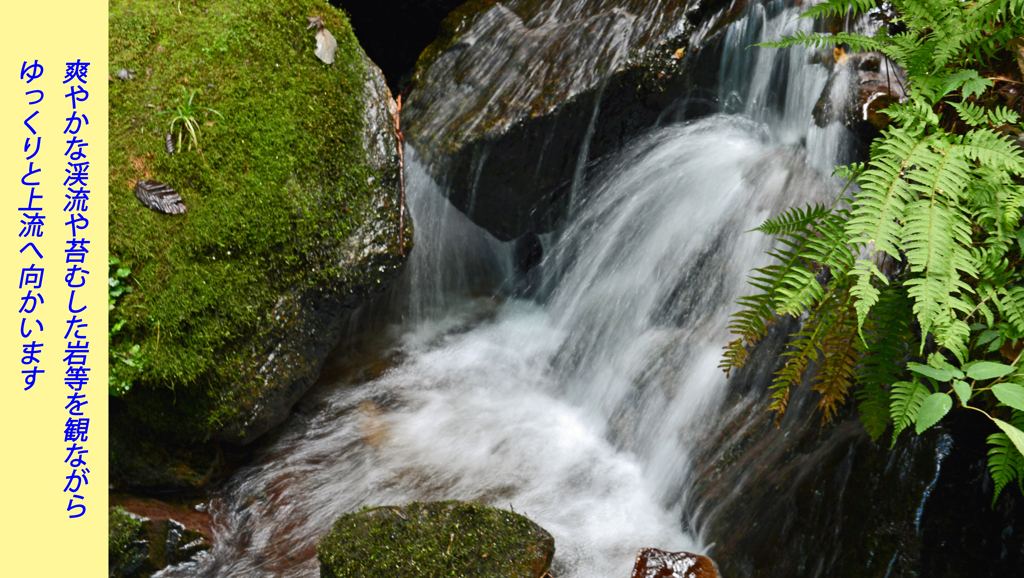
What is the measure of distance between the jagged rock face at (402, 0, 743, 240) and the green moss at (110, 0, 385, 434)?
1009mm

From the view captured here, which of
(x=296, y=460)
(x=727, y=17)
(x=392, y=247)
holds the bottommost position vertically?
(x=296, y=460)

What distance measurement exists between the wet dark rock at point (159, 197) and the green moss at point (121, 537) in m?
1.61

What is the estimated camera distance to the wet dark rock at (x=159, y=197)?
3660 mm

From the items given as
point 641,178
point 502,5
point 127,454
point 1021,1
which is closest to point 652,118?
point 641,178

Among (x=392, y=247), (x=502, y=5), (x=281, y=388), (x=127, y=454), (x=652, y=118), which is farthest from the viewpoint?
(x=502, y=5)

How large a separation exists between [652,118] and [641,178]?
441 mm

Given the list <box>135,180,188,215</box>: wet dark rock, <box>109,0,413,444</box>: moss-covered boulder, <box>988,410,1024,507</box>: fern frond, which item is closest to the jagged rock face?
<box>109,0,413,444</box>: moss-covered boulder

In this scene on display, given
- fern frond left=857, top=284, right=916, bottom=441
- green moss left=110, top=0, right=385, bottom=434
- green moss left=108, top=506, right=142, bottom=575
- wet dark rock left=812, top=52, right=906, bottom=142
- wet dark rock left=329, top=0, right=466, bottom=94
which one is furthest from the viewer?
wet dark rock left=329, top=0, right=466, bottom=94

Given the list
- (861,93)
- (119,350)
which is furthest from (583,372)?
(119,350)

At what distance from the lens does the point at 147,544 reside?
135 inches

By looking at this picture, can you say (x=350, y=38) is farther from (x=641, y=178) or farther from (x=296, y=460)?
(x=296, y=460)

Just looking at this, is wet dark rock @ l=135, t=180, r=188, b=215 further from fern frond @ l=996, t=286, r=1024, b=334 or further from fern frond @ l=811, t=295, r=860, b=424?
fern frond @ l=996, t=286, r=1024, b=334

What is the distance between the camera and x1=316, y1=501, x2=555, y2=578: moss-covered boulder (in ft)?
9.73

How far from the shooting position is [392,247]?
168 inches
